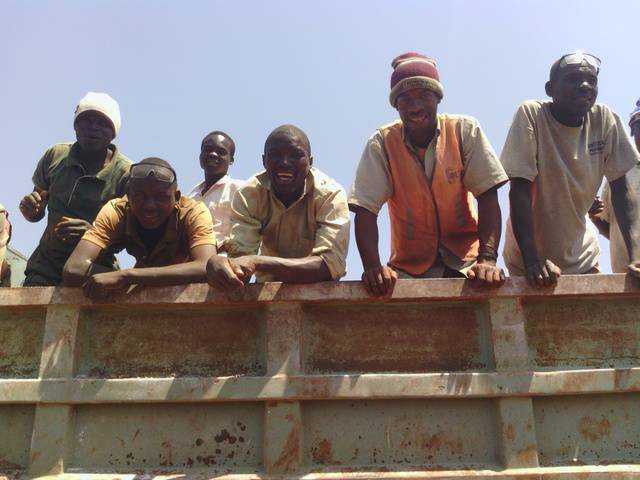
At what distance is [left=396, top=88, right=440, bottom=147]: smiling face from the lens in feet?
10.7

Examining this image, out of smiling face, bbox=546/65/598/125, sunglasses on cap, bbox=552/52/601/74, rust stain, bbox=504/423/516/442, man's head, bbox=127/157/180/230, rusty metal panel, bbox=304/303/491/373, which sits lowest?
rust stain, bbox=504/423/516/442

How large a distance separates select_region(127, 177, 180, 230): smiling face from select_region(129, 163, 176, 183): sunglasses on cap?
0.7 inches

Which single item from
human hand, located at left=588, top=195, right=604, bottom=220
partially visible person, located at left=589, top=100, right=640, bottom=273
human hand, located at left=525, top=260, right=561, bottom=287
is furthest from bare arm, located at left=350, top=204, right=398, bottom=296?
human hand, located at left=588, top=195, right=604, bottom=220

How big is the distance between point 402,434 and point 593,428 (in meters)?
0.82

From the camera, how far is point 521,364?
2.60m

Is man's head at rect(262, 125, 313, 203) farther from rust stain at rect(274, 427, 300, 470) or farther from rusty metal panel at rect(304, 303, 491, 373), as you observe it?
rust stain at rect(274, 427, 300, 470)

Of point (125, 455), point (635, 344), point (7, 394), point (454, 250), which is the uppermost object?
point (454, 250)

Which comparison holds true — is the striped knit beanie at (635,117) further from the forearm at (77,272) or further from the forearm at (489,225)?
the forearm at (77,272)

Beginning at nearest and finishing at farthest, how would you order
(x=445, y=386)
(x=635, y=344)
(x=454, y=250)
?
(x=445, y=386), (x=635, y=344), (x=454, y=250)

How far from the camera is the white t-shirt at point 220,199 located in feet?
14.2

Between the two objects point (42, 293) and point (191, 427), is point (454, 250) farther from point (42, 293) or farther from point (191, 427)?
point (42, 293)

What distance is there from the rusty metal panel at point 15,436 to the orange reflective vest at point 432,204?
200 centimetres

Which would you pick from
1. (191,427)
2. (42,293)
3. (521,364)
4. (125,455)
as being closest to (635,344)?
(521,364)

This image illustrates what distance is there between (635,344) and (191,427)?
6.62 ft
